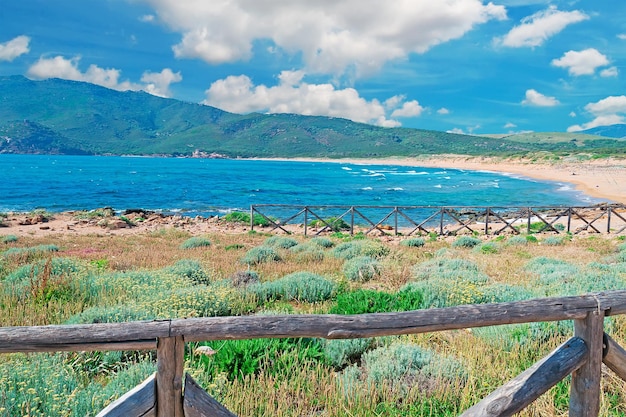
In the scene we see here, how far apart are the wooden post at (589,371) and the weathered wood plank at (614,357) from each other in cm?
8

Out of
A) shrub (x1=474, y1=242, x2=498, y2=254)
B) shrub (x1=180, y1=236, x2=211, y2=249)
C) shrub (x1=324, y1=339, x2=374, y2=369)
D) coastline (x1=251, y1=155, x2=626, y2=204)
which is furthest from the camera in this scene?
coastline (x1=251, y1=155, x2=626, y2=204)

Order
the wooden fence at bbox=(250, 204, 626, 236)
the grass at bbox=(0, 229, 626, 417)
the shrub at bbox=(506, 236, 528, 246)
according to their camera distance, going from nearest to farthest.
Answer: the grass at bbox=(0, 229, 626, 417) → the shrub at bbox=(506, 236, 528, 246) → the wooden fence at bbox=(250, 204, 626, 236)

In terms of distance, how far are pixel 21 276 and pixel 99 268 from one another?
162 centimetres

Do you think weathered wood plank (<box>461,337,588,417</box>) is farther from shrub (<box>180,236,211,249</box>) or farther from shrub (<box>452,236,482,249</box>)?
shrub (<box>452,236,482,249</box>)

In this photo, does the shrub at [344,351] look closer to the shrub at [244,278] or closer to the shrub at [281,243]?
the shrub at [244,278]

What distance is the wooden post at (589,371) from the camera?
2.70 meters

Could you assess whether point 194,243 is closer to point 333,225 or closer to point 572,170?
point 333,225

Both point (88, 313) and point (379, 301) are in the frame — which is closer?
point (88, 313)

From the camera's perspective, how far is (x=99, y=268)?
10.5 m

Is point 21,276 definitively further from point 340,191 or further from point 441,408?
point 340,191

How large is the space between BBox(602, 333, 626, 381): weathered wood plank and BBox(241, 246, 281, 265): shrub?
407 inches

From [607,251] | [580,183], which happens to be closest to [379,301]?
[607,251]

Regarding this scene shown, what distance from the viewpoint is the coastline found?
53219 millimetres

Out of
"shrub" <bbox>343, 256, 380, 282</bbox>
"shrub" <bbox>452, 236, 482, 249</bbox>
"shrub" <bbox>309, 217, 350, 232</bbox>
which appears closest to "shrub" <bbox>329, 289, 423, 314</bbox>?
"shrub" <bbox>343, 256, 380, 282</bbox>
